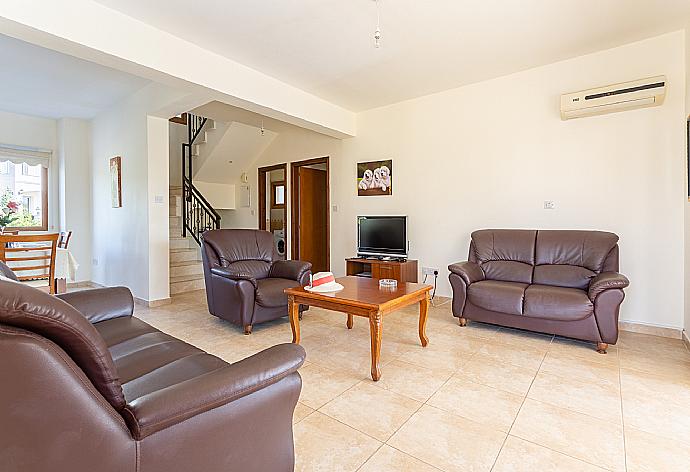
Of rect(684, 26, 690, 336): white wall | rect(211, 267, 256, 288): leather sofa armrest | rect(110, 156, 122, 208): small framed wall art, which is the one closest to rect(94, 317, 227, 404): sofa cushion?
rect(211, 267, 256, 288): leather sofa armrest

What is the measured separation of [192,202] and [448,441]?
6235mm

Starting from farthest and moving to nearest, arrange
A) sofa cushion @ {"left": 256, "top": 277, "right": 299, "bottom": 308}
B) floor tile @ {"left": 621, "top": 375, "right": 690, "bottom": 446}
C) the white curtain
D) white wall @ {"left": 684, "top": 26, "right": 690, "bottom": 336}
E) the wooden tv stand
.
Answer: the white curtain < the wooden tv stand < sofa cushion @ {"left": 256, "top": 277, "right": 299, "bottom": 308} < white wall @ {"left": 684, "top": 26, "right": 690, "bottom": 336} < floor tile @ {"left": 621, "top": 375, "right": 690, "bottom": 446}

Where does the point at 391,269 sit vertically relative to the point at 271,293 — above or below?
above

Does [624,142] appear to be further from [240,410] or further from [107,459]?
→ [107,459]

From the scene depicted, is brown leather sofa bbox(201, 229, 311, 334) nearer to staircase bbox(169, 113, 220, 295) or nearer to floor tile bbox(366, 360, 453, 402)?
floor tile bbox(366, 360, 453, 402)

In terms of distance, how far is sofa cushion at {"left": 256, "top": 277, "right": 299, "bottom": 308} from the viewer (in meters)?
3.55

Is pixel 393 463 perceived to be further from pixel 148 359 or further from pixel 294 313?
pixel 294 313

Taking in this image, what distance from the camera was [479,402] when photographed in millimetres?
2197

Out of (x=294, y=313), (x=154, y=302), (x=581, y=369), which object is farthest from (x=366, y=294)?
(x=154, y=302)

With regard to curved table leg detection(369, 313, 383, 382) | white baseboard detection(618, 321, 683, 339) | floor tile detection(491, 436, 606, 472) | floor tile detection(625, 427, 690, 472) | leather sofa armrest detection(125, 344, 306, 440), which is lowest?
floor tile detection(625, 427, 690, 472)

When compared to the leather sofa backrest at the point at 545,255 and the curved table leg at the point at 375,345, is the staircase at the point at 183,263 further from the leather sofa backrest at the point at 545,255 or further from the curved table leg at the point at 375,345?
the leather sofa backrest at the point at 545,255

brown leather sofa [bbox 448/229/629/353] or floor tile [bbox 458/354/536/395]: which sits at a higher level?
brown leather sofa [bbox 448/229/629/353]

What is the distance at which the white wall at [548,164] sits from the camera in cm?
345

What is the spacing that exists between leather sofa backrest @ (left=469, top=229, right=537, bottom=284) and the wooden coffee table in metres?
1.26
